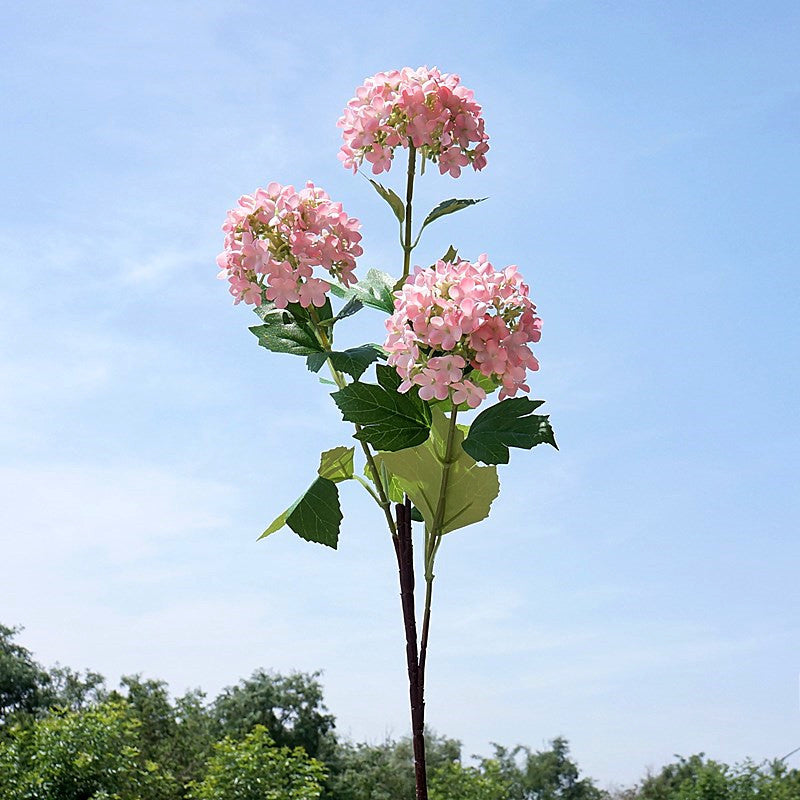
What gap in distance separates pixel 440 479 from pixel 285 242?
1.72 ft

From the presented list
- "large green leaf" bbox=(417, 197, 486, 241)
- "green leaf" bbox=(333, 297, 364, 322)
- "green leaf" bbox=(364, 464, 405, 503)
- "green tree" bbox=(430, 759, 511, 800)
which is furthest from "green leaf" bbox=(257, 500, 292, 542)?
"green tree" bbox=(430, 759, 511, 800)

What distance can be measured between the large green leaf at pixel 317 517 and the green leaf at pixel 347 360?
10.3 inches

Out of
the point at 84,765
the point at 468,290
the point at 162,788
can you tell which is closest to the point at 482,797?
the point at 162,788

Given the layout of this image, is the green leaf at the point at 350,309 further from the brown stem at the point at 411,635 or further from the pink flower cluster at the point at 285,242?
the brown stem at the point at 411,635

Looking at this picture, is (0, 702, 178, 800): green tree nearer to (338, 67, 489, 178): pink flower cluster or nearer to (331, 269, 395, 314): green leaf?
(331, 269, 395, 314): green leaf

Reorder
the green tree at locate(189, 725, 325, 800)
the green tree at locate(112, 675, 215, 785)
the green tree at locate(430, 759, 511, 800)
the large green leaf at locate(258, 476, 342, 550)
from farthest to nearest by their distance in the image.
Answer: the green tree at locate(112, 675, 215, 785) < the green tree at locate(430, 759, 511, 800) < the green tree at locate(189, 725, 325, 800) < the large green leaf at locate(258, 476, 342, 550)

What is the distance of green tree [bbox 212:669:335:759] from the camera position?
875 centimetres

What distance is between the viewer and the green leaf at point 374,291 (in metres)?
1.93

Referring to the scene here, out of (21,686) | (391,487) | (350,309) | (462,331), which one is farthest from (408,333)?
(21,686)

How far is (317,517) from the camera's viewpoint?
1861mm

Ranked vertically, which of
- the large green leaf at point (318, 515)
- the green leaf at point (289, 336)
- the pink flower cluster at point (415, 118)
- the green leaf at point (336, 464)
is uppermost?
the pink flower cluster at point (415, 118)

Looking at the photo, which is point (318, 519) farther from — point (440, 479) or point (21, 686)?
point (21, 686)

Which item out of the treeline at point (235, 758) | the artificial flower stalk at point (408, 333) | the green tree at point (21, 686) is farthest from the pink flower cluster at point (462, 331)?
the green tree at point (21, 686)

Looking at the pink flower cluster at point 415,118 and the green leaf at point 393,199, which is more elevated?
the pink flower cluster at point 415,118
